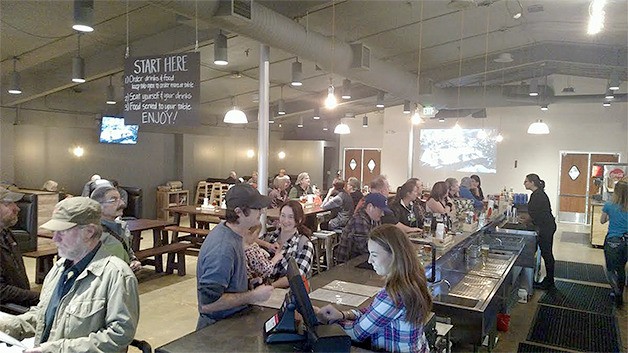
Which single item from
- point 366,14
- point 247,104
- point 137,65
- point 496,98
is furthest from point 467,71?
point 137,65

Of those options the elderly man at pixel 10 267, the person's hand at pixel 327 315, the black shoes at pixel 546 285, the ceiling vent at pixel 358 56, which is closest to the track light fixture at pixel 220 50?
the ceiling vent at pixel 358 56

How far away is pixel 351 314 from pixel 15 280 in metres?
2.23

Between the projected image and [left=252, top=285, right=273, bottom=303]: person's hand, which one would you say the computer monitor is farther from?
the projected image

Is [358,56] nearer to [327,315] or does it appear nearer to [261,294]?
[261,294]

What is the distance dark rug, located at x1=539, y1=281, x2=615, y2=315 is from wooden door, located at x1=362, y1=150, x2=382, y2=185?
29.8 feet

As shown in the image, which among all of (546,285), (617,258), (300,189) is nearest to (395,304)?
(617,258)

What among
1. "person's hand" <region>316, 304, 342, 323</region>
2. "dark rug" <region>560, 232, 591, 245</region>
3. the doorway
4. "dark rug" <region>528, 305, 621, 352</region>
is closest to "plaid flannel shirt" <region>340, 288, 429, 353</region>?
"person's hand" <region>316, 304, 342, 323</region>

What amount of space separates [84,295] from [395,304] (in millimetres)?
1252

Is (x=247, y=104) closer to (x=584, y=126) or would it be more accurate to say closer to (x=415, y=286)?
(x=584, y=126)

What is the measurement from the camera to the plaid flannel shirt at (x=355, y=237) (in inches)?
159

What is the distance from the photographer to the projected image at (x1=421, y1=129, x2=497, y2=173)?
13.1 metres

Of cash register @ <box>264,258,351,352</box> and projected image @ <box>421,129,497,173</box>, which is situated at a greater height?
projected image @ <box>421,129,497,173</box>

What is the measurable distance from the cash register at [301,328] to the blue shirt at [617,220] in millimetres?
4944

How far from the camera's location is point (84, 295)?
6.19 ft
